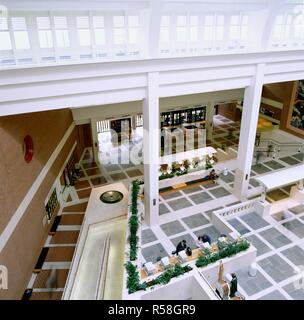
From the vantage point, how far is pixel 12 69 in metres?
8.30

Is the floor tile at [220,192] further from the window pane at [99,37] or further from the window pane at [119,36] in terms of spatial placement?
the window pane at [99,37]

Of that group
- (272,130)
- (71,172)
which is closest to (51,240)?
(71,172)

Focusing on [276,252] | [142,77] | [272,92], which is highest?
[142,77]

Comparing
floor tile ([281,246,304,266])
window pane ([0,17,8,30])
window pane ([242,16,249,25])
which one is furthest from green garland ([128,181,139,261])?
window pane ([242,16,249,25])

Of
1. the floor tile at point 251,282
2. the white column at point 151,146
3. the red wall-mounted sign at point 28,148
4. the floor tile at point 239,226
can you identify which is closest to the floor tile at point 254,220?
the floor tile at point 239,226

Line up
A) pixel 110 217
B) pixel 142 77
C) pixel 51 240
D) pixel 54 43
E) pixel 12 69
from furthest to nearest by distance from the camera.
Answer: pixel 110 217
pixel 51 240
pixel 142 77
pixel 54 43
pixel 12 69

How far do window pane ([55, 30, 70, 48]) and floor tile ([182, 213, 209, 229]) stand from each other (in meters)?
9.23

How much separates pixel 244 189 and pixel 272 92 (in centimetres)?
1236

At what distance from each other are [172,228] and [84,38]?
8.84m

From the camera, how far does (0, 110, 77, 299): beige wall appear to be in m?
9.84

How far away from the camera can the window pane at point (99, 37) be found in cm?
968

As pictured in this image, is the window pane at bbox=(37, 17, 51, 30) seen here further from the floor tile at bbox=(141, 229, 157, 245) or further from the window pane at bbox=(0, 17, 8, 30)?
the floor tile at bbox=(141, 229, 157, 245)

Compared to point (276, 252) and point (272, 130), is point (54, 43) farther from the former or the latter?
point (272, 130)

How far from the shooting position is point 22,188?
11266 millimetres
